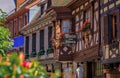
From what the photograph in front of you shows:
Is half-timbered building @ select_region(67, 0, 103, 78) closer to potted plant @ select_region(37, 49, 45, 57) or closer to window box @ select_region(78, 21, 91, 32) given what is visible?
window box @ select_region(78, 21, 91, 32)

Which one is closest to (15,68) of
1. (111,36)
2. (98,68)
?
(111,36)

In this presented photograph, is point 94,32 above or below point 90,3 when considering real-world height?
below

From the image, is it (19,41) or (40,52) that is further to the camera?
(19,41)

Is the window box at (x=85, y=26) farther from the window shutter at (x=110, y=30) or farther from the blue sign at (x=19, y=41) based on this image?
the blue sign at (x=19, y=41)

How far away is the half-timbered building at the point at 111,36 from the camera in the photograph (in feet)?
72.5

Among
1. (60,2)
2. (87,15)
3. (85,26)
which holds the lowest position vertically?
(85,26)

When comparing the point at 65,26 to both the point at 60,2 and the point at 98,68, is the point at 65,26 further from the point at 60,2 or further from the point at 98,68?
the point at 98,68

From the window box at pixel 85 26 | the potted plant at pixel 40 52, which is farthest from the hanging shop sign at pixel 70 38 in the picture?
the potted plant at pixel 40 52

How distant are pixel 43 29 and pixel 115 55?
20342 mm

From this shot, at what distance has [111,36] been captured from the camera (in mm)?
23406

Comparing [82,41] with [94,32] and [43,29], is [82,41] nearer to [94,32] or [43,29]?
[94,32]

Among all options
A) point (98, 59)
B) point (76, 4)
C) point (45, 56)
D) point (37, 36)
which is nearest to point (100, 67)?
point (98, 59)

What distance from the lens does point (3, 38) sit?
2172 centimetres

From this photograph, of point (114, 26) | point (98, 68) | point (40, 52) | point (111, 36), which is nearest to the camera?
point (114, 26)
